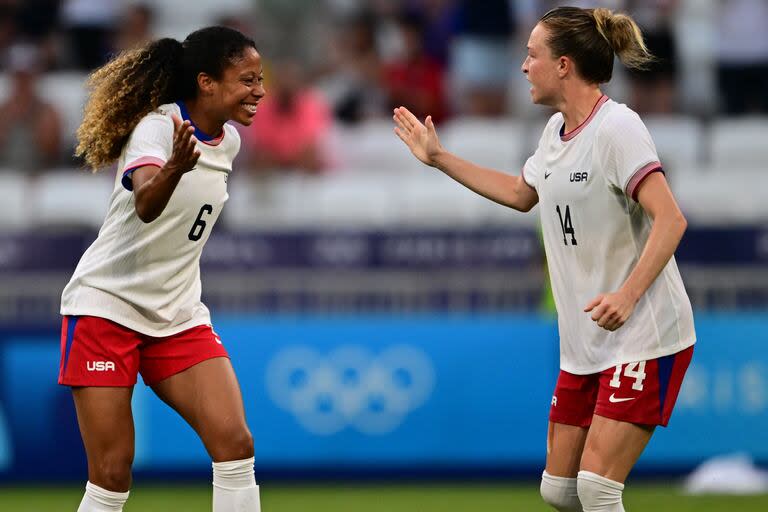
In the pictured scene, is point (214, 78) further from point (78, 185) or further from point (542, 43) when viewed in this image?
point (78, 185)

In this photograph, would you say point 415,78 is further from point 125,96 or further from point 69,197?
point 125,96

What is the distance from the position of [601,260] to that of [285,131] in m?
7.43

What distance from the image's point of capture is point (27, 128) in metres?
12.8

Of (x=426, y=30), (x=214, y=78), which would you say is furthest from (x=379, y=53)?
(x=214, y=78)

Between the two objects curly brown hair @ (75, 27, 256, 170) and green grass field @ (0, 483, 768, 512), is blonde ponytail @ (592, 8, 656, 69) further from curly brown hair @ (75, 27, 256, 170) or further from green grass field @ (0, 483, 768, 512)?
green grass field @ (0, 483, 768, 512)

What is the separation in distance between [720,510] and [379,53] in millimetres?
6396

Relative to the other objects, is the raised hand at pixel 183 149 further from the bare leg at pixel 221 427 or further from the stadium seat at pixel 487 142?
the stadium seat at pixel 487 142

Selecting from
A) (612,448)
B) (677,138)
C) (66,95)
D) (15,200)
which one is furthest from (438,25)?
(612,448)

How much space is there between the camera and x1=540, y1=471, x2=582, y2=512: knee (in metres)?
5.45

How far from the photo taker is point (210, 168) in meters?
5.63

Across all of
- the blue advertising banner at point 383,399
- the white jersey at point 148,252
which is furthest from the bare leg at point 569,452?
the blue advertising banner at point 383,399

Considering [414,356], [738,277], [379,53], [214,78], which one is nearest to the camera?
[214,78]

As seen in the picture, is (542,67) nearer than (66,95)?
Yes

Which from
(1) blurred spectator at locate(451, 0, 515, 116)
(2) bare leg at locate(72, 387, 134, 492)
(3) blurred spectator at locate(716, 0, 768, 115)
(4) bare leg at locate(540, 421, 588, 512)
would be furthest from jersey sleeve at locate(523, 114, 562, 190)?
(3) blurred spectator at locate(716, 0, 768, 115)
